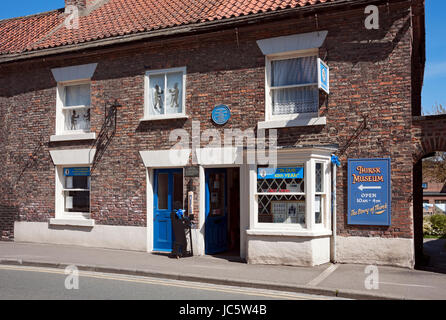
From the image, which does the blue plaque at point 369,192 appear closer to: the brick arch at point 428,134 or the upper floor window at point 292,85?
the brick arch at point 428,134

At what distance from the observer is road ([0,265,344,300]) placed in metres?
7.76

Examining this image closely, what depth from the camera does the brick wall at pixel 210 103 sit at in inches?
424

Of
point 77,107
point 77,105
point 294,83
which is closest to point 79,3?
point 77,105

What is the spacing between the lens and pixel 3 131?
15.7m

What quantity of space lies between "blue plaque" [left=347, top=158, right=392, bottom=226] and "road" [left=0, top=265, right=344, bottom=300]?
3.31m

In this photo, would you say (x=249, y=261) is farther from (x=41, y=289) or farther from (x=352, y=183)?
(x=41, y=289)

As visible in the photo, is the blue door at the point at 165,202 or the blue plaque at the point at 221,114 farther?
the blue door at the point at 165,202

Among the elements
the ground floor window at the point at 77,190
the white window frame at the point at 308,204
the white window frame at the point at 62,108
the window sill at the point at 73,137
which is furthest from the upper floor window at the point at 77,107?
the white window frame at the point at 308,204

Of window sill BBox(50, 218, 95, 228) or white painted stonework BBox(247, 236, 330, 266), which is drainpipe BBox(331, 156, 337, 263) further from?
window sill BBox(50, 218, 95, 228)

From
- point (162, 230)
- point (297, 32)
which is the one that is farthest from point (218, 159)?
point (297, 32)

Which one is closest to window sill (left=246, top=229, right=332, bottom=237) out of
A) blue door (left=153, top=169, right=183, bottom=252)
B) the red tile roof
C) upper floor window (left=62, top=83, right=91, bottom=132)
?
blue door (left=153, top=169, right=183, bottom=252)

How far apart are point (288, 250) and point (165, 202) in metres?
4.12

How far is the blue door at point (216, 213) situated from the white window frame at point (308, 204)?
1.87 m

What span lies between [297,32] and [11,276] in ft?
27.5
